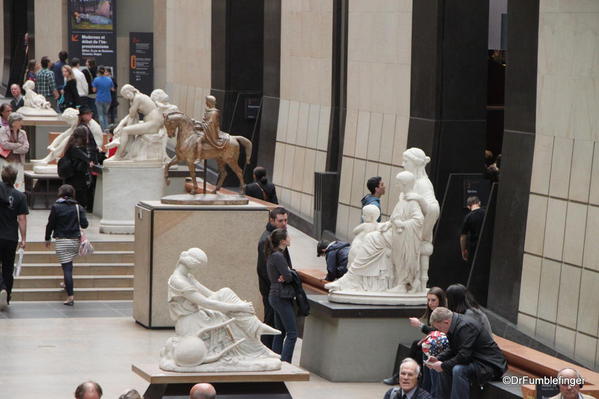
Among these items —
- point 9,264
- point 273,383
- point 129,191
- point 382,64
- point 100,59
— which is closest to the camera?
point 273,383

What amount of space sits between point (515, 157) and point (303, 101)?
8.70 metres

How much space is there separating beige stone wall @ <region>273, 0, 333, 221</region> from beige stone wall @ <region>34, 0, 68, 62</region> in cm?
1844

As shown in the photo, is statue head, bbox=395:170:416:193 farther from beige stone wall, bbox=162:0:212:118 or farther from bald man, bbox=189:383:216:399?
beige stone wall, bbox=162:0:212:118

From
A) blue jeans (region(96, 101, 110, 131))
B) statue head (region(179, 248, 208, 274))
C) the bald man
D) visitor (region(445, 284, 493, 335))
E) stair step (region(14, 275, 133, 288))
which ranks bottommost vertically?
stair step (region(14, 275, 133, 288))

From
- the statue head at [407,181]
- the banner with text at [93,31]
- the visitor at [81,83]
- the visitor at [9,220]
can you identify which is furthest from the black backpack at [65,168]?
the banner with text at [93,31]

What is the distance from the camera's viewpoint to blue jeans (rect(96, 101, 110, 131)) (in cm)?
3416

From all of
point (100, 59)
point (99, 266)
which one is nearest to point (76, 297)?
point (99, 266)

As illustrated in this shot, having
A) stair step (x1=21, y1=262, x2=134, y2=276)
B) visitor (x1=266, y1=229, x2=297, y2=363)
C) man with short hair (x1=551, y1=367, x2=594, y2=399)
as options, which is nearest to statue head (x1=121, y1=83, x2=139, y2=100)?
stair step (x1=21, y1=262, x2=134, y2=276)

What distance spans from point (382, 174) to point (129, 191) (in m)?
4.08

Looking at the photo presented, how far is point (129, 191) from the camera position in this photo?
2206 centimetres

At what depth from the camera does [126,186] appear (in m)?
22.0

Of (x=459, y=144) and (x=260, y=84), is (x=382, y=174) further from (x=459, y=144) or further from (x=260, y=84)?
(x=260, y=84)

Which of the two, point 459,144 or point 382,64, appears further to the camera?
point 382,64

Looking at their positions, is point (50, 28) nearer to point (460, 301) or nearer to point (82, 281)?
point (82, 281)
